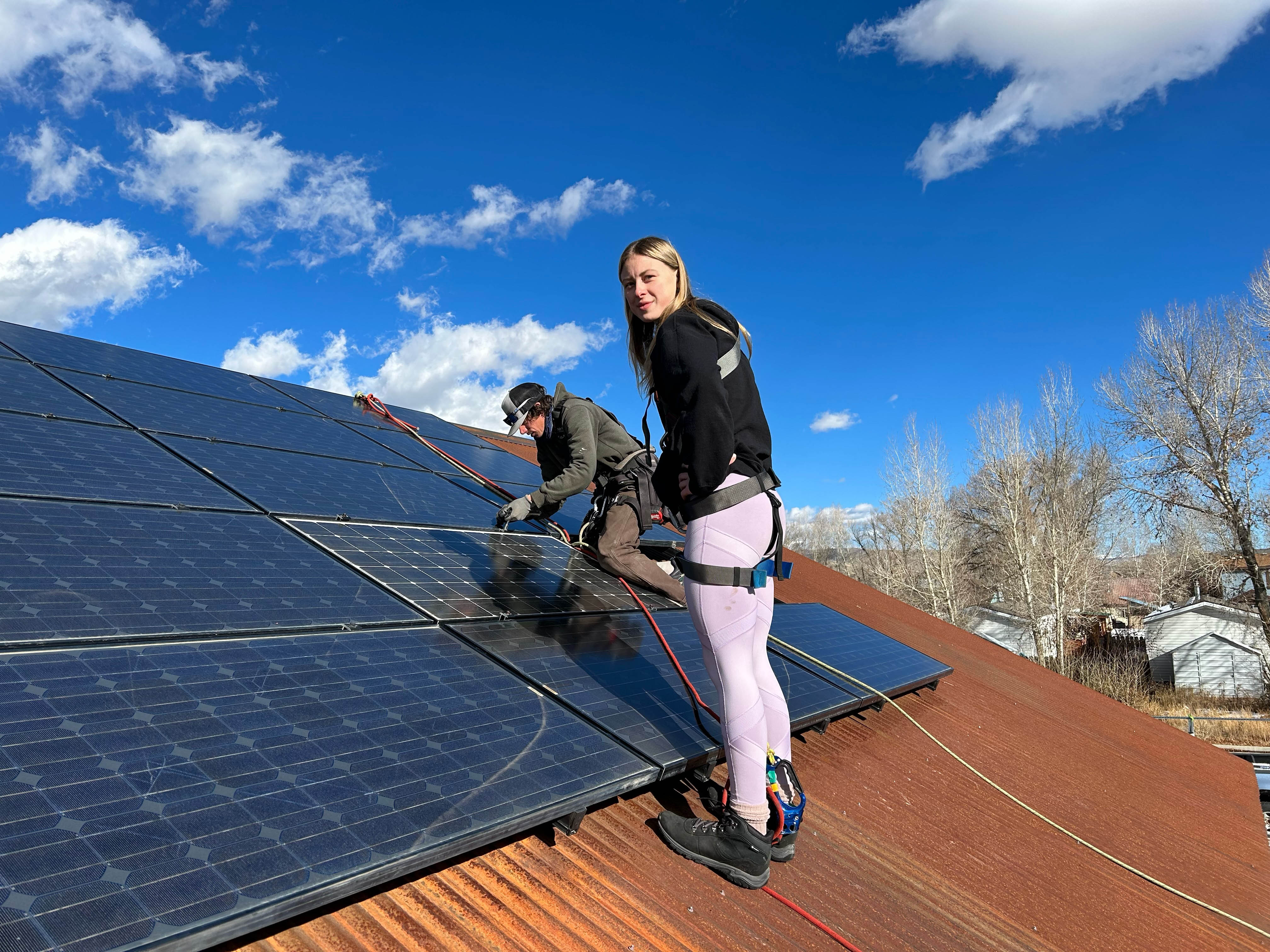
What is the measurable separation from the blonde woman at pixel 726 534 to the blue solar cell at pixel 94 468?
2086 mm

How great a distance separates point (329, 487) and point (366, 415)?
135 inches

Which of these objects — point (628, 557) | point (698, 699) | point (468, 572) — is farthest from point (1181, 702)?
point (468, 572)

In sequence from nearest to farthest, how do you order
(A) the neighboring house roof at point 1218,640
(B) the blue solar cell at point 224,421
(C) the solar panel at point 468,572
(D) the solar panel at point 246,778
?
(D) the solar panel at point 246,778, (C) the solar panel at point 468,572, (B) the blue solar cell at point 224,421, (A) the neighboring house roof at point 1218,640

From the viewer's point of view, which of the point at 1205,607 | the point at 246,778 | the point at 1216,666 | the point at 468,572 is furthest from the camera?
the point at 1205,607

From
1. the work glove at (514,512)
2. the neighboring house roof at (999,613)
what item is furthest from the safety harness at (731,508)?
the neighboring house roof at (999,613)

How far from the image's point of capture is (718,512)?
91.6 inches

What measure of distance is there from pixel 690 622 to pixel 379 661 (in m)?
2.02

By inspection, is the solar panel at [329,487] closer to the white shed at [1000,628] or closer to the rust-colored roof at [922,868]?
the rust-colored roof at [922,868]

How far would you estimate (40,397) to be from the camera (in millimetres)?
3916

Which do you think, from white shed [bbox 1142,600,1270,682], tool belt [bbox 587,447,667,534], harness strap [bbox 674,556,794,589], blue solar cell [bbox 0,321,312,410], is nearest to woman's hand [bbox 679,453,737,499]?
harness strap [bbox 674,556,794,589]

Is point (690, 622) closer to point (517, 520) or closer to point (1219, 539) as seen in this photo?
point (517, 520)

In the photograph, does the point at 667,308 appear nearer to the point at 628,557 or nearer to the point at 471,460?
the point at 628,557

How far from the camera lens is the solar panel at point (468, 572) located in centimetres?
304

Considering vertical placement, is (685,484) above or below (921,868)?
above
